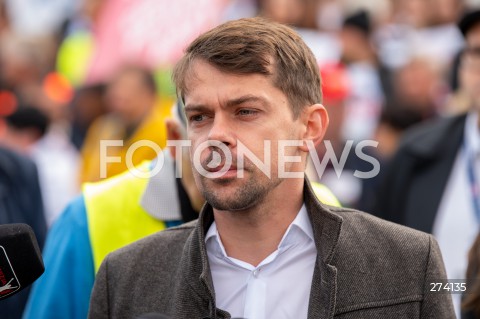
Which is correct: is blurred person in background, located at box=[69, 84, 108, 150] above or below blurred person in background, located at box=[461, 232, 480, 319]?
below

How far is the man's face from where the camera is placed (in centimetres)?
285

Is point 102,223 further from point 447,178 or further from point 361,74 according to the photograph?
point 361,74

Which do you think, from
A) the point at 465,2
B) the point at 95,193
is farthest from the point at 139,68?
the point at 95,193

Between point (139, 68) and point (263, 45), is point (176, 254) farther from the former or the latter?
point (139, 68)

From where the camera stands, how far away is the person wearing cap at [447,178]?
16.9 ft

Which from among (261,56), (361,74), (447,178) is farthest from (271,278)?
(361,74)

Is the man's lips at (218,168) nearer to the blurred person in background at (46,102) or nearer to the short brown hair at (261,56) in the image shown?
the short brown hair at (261,56)

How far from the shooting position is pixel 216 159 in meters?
2.84

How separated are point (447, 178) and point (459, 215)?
27 centimetres

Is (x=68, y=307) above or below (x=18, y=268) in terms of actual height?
below

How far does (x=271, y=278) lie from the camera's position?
291 cm

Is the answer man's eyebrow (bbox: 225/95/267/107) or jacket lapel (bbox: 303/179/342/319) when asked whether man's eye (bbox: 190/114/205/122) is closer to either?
man's eyebrow (bbox: 225/95/267/107)

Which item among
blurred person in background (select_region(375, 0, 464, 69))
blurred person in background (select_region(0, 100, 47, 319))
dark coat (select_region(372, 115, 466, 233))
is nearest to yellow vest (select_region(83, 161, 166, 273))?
blurred person in background (select_region(0, 100, 47, 319))

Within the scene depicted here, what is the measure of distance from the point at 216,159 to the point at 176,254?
399mm
